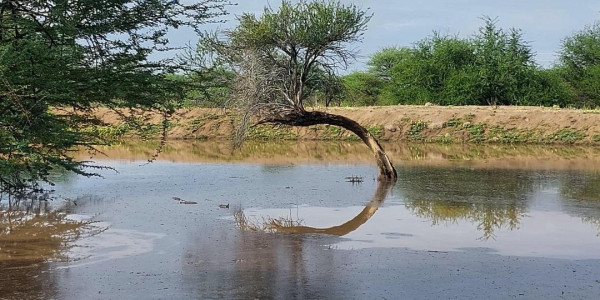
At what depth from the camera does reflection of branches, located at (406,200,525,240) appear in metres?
13.1

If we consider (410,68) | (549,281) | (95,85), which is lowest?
(549,281)

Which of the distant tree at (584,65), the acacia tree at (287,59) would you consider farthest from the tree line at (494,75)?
the acacia tree at (287,59)

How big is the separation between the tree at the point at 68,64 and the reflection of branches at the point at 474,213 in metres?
5.29

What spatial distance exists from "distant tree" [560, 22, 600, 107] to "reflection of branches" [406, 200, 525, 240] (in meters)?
37.7

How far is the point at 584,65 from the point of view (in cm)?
5394

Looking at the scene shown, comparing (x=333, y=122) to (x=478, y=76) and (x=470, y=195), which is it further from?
(x=478, y=76)

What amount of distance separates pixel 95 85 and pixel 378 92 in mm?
55496

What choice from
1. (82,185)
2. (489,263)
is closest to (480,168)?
(82,185)

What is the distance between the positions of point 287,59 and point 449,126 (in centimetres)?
1892

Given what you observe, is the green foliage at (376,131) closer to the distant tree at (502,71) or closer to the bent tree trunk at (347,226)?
the distant tree at (502,71)

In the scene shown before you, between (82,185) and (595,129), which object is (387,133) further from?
(82,185)

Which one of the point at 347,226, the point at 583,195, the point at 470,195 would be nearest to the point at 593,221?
the point at 470,195

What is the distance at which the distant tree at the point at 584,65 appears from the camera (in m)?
50.3

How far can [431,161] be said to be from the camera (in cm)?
2678
